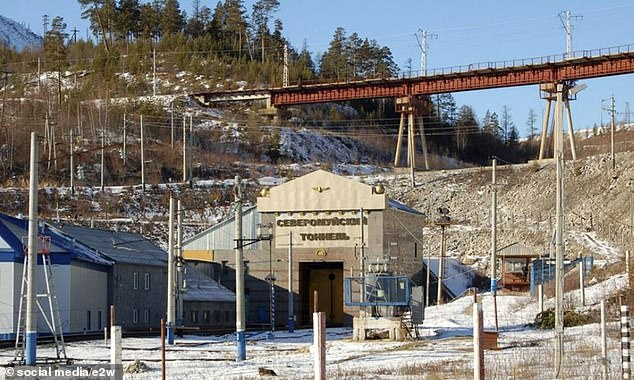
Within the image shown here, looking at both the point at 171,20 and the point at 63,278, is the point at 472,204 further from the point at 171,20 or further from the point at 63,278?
the point at 171,20

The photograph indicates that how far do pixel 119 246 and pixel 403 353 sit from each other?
23.2 metres

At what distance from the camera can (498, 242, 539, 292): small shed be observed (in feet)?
209

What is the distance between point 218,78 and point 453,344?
93887 millimetres

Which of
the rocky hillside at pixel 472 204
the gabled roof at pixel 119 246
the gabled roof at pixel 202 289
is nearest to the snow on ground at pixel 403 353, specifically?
the gabled roof at pixel 119 246

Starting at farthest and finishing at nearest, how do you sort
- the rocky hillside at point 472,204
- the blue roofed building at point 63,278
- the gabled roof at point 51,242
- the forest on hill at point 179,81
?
the forest on hill at point 179,81
the rocky hillside at point 472,204
the gabled roof at point 51,242
the blue roofed building at point 63,278

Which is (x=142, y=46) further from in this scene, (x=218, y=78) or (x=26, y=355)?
(x=26, y=355)

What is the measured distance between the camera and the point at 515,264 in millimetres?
66312

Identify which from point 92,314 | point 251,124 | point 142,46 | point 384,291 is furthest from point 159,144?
point 384,291

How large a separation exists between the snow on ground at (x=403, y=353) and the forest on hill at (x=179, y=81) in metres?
54.6

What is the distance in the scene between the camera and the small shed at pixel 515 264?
6362 centimetres

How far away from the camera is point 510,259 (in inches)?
2608

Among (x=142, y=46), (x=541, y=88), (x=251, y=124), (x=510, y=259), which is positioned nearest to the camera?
(x=510, y=259)

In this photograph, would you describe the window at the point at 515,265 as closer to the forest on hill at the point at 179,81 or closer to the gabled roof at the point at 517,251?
the gabled roof at the point at 517,251

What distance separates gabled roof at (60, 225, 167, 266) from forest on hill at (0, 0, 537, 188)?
131 feet
